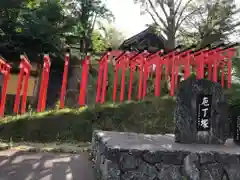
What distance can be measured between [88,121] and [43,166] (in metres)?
3.72

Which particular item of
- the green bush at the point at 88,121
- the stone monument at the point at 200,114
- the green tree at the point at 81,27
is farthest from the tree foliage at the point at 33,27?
the stone monument at the point at 200,114

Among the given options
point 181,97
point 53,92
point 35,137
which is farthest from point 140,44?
point 181,97

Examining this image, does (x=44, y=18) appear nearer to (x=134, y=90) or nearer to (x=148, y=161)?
(x=134, y=90)

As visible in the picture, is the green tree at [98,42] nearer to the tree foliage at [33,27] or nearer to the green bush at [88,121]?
the tree foliage at [33,27]

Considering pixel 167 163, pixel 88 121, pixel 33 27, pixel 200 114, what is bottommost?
pixel 167 163

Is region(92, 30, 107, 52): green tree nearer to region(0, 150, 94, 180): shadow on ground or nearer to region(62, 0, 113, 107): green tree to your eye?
region(62, 0, 113, 107): green tree

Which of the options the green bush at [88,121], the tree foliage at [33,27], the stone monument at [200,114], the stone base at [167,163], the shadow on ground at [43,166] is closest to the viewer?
the stone base at [167,163]

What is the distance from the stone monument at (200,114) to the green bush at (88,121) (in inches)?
158

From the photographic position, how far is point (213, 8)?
14586mm

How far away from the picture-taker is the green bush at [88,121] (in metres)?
8.27

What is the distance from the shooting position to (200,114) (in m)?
4.71

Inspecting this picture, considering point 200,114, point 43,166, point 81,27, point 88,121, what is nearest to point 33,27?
point 81,27

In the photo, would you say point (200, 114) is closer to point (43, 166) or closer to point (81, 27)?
point (43, 166)

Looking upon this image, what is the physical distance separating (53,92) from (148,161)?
1213 centimetres
